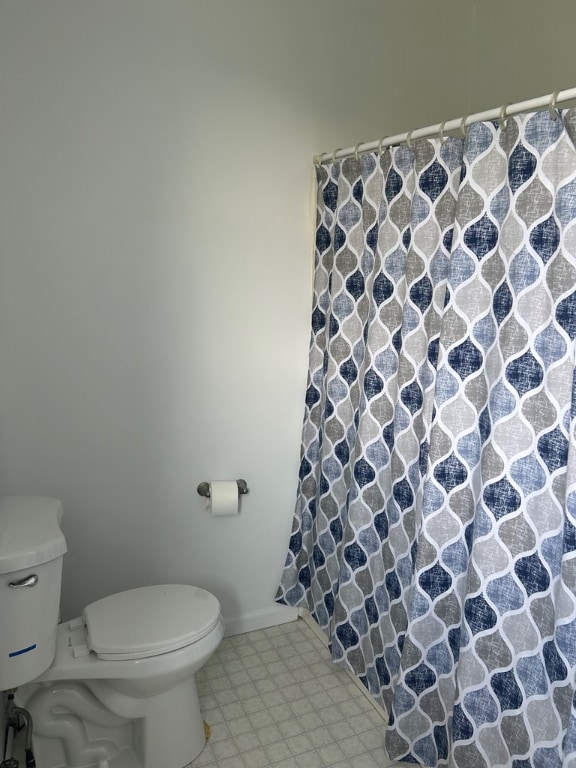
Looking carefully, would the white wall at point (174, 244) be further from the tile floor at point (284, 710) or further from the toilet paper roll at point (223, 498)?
the tile floor at point (284, 710)

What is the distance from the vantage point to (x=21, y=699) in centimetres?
Answer: 185

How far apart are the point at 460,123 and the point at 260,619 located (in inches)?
79.8

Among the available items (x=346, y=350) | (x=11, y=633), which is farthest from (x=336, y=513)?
(x=11, y=633)

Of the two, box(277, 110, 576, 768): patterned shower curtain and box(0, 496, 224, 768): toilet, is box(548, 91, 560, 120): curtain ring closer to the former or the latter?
box(277, 110, 576, 768): patterned shower curtain

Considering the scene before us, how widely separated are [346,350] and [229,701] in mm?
1305

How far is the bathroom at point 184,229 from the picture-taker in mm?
2035

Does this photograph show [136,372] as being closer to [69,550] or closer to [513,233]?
[69,550]

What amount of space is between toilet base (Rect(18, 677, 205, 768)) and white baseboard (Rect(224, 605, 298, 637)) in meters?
0.63

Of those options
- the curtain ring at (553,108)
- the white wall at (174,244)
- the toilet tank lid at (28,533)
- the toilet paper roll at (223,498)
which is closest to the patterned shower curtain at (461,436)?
the curtain ring at (553,108)

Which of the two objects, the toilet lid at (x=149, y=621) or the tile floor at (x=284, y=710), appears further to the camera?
the tile floor at (x=284, y=710)

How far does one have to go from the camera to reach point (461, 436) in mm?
1693

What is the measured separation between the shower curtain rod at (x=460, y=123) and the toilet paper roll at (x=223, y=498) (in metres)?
1.28

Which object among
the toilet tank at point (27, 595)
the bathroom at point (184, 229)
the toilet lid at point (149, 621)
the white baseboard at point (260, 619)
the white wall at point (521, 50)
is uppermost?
the white wall at point (521, 50)

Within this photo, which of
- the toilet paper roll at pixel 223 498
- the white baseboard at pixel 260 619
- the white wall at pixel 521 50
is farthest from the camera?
the white baseboard at pixel 260 619
